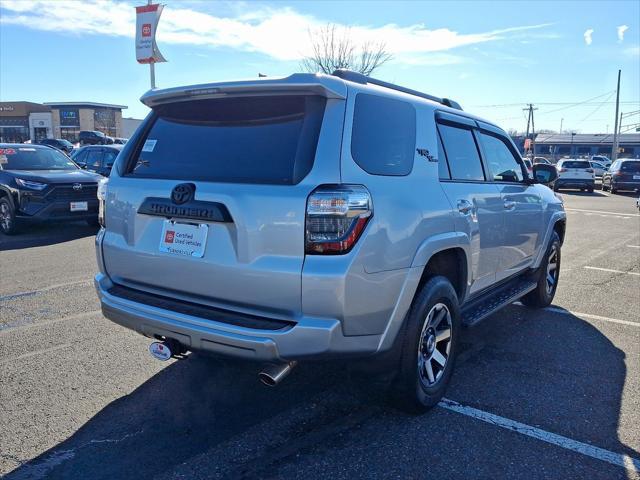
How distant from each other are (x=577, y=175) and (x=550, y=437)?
26.9 meters

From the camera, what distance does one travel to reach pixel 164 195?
3.09m

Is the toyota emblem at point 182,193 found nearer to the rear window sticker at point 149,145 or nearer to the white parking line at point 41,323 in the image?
the rear window sticker at point 149,145

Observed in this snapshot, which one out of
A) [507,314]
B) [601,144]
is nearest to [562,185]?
[507,314]

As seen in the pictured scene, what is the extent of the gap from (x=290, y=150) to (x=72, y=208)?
8332 millimetres

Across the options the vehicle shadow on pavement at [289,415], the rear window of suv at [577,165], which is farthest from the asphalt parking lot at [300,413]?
the rear window of suv at [577,165]

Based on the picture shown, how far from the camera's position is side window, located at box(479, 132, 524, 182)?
460cm

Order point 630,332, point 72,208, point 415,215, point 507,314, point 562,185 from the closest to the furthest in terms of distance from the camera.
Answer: point 415,215 < point 630,332 < point 507,314 < point 72,208 < point 562,185

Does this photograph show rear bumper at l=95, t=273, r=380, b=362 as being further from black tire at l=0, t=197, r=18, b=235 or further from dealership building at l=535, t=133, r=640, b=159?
dealership building at l=535, t=133, r=640, b=159

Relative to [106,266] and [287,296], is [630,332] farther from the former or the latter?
[106,266]

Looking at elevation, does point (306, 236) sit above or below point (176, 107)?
below

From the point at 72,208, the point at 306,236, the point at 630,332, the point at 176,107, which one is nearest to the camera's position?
the point at 306,236

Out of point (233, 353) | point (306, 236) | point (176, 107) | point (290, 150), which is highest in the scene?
point (176, 107)

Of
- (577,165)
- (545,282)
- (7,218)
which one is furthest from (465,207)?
(577,165)

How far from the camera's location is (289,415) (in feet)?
11.0
